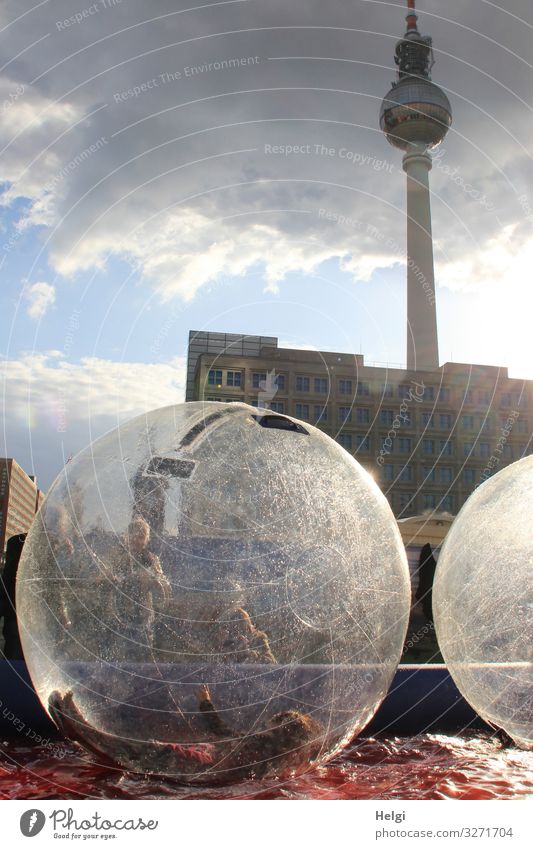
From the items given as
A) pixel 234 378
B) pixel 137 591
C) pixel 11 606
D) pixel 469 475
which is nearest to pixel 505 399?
pixel 469 475

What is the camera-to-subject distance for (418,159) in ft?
277

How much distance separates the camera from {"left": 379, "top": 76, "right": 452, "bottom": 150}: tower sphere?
84.1m

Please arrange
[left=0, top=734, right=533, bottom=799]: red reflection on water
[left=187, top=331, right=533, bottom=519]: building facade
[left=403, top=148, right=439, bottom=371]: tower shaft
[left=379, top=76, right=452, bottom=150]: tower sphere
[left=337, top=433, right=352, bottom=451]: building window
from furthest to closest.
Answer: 1. [left=379, top=76, right=452, bottom=150]: tower sphere
2. [left=403, top=148, right=439, bottom=371]: tower shaft
3. [left=337, top=433, right=352, bottom=451]: building window
4. [left=187, top=331, right=533, bottom=519]: building facade
5. [left=0, top=734, right=533, bottom=799]: red reflection on water

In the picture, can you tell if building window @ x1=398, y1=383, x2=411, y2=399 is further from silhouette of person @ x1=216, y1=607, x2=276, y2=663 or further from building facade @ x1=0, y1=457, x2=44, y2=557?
silhouette of person @ x1=216, y1=607, x2=276, y2=663

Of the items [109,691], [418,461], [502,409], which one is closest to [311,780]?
[109,691]

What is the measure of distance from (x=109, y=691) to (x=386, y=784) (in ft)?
5.67

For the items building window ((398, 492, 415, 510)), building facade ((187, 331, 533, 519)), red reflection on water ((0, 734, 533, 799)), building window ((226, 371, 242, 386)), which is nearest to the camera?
red reflection on water ((0, 734, 533, 799))

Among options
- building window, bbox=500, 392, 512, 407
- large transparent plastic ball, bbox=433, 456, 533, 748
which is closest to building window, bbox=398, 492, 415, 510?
building window, bbox=500, 392, 512, 407

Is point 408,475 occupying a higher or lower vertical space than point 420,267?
lower

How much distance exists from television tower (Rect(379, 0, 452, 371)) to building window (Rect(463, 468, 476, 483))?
1190cm

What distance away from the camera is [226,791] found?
12.7ft

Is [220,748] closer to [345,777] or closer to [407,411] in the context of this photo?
[345,777]

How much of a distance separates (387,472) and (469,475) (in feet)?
37.1
